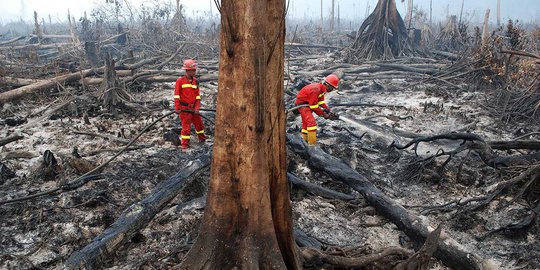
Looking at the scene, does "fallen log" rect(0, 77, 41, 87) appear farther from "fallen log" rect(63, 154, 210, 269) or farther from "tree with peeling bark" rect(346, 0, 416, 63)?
"tree with peeling bark" rect(346, 0, 416, 63)

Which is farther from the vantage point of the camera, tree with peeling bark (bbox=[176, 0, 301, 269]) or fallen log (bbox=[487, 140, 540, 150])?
fallen log (bbox=[487, 140, 540, 150])

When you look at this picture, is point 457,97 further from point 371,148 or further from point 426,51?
point 426,51

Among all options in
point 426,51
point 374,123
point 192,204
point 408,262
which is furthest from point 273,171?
point 426,51

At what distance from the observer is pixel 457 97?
10.5 m

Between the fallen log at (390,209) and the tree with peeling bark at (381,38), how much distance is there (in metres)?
11.0

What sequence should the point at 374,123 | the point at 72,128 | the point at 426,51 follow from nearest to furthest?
the point at 72,128 < the point at 374,123 < the point at 426,51

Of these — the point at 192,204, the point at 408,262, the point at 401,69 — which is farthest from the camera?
the point at 401,69

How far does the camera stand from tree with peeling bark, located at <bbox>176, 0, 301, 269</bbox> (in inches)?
83.8

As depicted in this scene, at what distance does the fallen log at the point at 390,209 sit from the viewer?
317 cm

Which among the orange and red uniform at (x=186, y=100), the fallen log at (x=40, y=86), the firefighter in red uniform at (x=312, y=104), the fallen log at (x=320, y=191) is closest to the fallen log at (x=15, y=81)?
the fallen log at (x=40, y=86)

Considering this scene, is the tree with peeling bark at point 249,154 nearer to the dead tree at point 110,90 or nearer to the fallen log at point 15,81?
the dead tree at point 110,90

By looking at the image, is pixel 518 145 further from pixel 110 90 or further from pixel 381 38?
pixel 381 38

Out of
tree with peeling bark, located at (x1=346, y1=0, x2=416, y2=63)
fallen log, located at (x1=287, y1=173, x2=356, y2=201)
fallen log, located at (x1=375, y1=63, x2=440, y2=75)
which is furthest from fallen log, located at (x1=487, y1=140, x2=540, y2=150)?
tree with peeling bark, located at (x1=346, y1=0, x2=416, y2=63)

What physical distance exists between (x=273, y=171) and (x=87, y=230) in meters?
2.54
